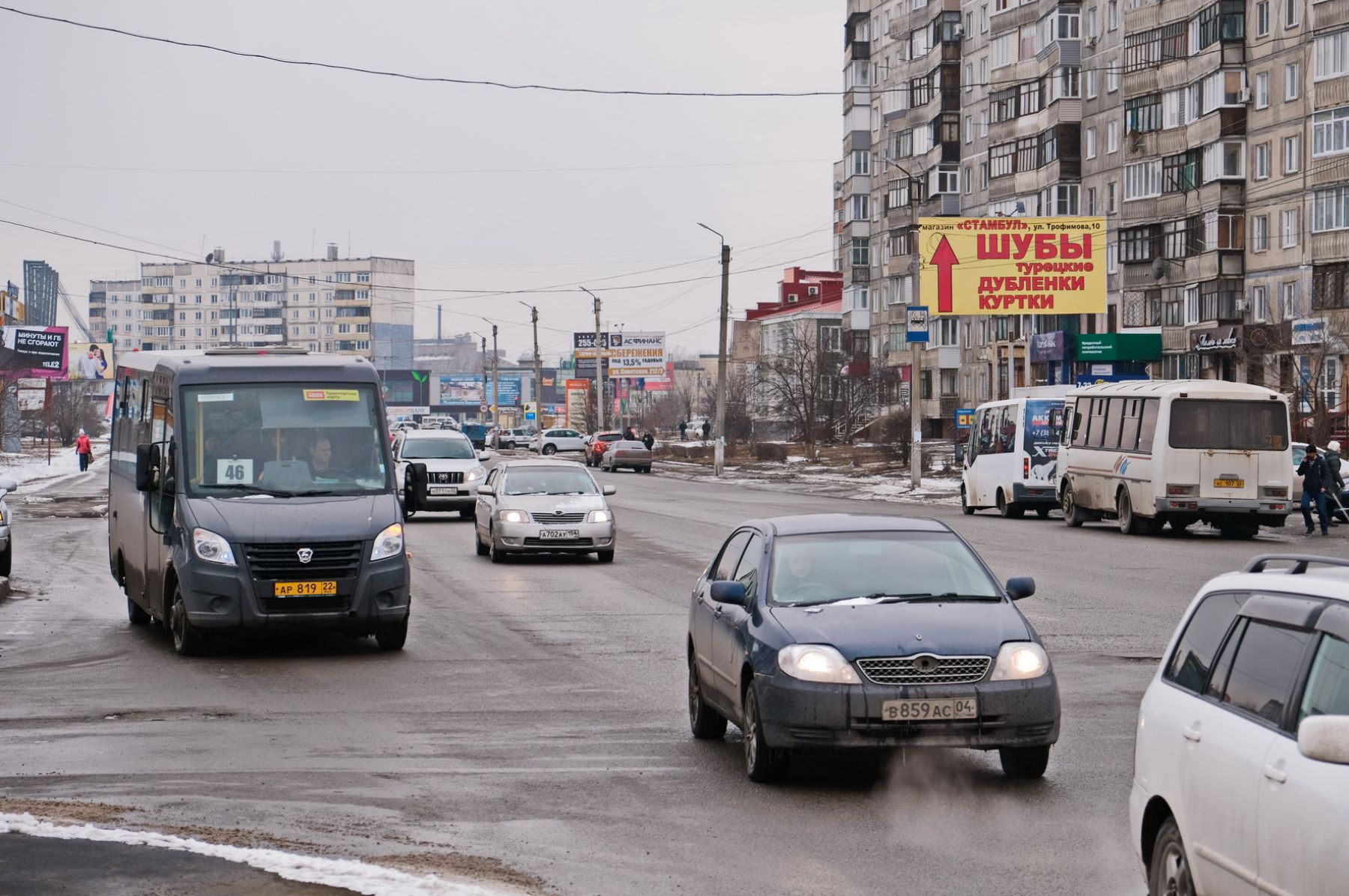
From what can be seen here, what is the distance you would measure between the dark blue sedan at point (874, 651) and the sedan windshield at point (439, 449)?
28771mm

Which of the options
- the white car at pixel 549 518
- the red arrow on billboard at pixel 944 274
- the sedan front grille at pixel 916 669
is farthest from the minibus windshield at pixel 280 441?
the red arrow on billboard at pixel 944 274

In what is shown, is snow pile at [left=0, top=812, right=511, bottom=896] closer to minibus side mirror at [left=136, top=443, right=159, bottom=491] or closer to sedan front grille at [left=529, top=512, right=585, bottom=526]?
minibus side mirror at [left=136, top=443, right=159, bottom=491]

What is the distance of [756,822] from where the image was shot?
8414 millimetres

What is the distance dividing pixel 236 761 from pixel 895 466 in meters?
56.5

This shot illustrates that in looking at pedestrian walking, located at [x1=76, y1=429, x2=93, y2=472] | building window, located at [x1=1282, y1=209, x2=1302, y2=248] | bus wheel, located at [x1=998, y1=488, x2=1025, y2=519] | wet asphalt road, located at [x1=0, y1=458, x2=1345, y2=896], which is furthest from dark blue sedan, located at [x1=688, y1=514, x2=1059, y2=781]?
pedestrian walking, located at [x1=76, y1=429, x2=93, y2=472]

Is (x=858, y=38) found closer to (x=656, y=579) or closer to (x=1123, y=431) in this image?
(x=1123, y=431)

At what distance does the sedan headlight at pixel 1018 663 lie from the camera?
9117 mm

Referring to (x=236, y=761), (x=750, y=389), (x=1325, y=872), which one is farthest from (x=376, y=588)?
(x=750, y=389)

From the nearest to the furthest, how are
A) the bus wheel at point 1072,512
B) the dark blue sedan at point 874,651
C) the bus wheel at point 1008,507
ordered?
the dark blue sedan at point 874,651
the bus wheel at point 1072,512
the bus wheel at point 1008,507

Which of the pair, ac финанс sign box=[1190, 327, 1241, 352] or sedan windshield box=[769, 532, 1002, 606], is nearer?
sedan windshield box=[769, 532, 1002, 606]

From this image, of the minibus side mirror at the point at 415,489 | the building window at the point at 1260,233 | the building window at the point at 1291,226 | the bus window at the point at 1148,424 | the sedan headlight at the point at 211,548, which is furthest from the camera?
the building window at the point at 1260,233

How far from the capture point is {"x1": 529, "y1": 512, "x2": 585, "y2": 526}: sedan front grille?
2653 centimetres

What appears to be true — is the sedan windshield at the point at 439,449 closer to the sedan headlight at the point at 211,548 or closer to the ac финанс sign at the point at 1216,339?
the sedan headlight at the point at 211,548

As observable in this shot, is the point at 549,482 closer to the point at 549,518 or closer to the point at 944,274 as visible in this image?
the point at 549,518
